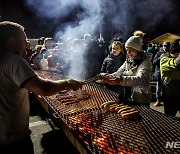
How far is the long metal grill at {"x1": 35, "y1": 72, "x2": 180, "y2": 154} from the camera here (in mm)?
2359

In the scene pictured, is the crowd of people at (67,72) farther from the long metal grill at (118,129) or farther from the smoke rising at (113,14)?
the smoke rising at (113,14)

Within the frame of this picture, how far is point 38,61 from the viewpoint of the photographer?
335 inches

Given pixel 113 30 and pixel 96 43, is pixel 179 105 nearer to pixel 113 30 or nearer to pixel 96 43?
pixel 96 43

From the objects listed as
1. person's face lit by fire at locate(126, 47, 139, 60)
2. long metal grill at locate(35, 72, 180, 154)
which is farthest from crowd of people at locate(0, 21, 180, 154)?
long metal grill at locate(35, 72, 180, 154)

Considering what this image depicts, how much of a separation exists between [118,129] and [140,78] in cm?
132

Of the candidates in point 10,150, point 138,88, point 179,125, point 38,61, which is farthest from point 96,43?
point 10,150

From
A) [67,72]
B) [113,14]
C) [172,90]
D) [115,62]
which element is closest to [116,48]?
[115,62]

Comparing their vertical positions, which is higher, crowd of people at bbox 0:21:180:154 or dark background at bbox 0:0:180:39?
dark background at bbox 0:0:180:39

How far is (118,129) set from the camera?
9.16 feet

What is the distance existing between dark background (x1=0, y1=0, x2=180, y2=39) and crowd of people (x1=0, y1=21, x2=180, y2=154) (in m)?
17.1

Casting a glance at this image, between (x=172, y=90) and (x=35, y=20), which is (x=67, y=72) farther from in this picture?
(x=35, y=20)

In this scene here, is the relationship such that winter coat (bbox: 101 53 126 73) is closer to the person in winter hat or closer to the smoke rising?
the person in winter hat

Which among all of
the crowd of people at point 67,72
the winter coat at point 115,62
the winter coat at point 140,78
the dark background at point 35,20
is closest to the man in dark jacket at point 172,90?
the crowd of people at point 67,72

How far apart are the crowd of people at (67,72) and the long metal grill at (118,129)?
0.52 metres
